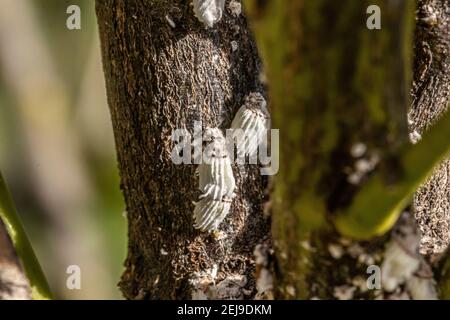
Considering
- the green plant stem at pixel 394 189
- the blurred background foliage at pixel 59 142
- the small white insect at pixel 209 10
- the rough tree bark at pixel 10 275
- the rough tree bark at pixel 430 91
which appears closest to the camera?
the green plant stem at pixel 394 189

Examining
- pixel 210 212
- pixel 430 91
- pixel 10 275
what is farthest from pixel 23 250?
pixel 430 91

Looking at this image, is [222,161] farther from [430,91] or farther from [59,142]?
[59,142]

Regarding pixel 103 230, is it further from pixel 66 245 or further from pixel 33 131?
pixel 33 131

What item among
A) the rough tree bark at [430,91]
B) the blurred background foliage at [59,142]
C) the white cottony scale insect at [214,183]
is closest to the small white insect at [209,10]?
the white cottony scale insect at [214,183]

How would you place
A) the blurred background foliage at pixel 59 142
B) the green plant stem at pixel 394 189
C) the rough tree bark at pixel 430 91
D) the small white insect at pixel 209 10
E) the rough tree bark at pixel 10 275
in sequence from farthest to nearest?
1. the blurred background foliage at pixel 59 142
2. the rough tree bark at pixel 430 91
3. the small white insect at pixel 209 10
4. the rough tree bark at pixel 10 275
5. the green plant stem at pixel 394 189

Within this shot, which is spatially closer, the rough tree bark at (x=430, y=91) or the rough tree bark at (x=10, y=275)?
the rough tree bark at (x=10, y=275)

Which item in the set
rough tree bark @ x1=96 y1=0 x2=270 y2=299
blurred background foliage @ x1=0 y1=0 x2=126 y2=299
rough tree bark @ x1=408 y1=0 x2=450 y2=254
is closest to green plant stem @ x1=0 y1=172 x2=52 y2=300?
rough tree bark @ x1=96 y1=0 x2=270 y2=299

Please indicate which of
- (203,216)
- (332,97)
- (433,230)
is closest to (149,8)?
(203,216)

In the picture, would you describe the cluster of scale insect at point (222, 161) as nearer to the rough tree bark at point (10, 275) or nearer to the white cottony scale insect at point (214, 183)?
the white cottony scale insect at point (214, 183)
